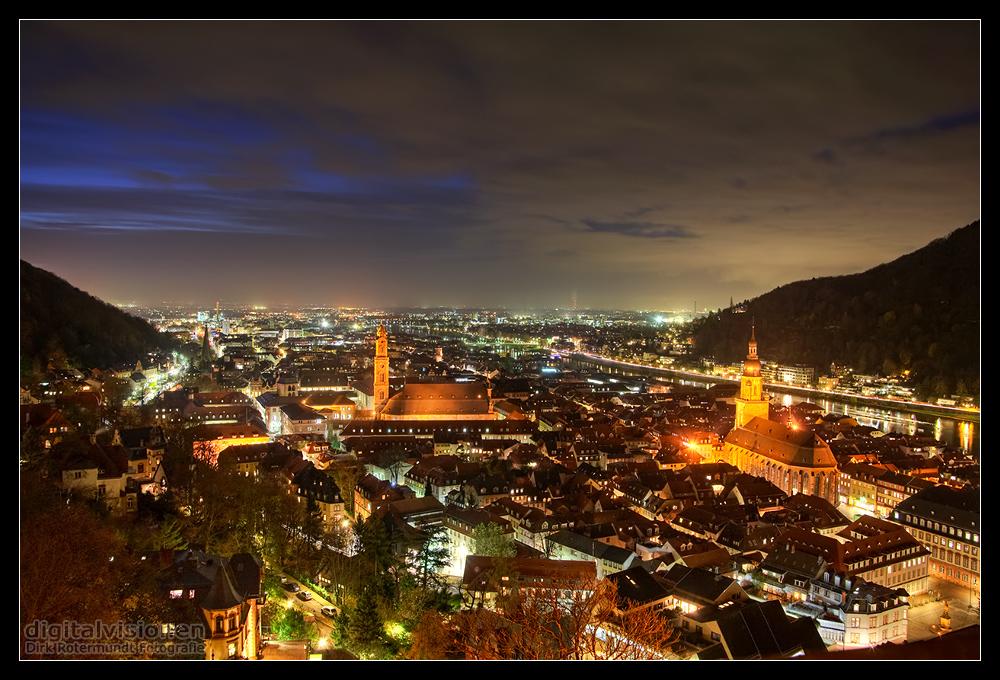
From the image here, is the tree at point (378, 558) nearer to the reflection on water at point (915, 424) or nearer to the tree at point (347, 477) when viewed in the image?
the tree at point (347, 477)

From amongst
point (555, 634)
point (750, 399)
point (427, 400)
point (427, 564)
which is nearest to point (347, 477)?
point (427, 564)

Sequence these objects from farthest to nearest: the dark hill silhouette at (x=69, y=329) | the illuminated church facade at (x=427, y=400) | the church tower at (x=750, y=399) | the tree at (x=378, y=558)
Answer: the illuminated church facade at (x=427, y=400) → the dark hill silhouette at (x=69, y=329) → the church tower at (x=750, y=399) → the tree at (x=378, y=558)

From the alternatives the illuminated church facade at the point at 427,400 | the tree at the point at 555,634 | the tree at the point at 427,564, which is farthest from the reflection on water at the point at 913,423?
the tree at the point at 555,634

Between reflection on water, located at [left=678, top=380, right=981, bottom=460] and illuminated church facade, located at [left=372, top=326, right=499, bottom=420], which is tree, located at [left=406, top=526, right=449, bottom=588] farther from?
reflection on water, located at [left=678, top=380, right=981, bottom=460]

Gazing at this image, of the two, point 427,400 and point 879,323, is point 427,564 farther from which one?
point 879,323
